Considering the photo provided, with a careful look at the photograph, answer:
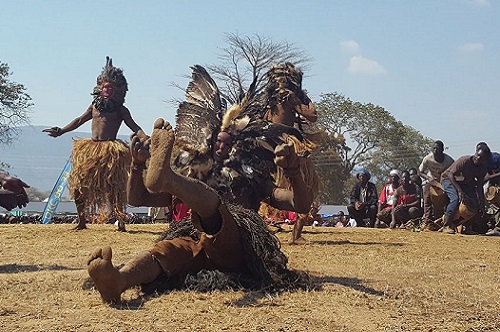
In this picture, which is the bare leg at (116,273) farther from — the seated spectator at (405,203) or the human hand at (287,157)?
the seated spectator at (405,203)

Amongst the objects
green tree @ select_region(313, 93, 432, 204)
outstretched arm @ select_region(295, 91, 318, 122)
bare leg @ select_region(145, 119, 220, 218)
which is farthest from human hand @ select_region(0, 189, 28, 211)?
green tree @ select_region(313, 93, 432, 204)

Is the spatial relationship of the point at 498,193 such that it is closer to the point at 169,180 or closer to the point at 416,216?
the point at 416,216

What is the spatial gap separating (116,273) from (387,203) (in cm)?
937

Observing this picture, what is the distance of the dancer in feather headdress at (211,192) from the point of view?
3.41 metres

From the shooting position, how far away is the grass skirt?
8430mm

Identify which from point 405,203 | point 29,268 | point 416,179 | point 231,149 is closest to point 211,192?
point 231,149

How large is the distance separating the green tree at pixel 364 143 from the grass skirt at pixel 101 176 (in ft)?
65.4

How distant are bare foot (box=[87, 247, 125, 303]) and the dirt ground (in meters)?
0.07

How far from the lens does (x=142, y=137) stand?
3965 millimetres

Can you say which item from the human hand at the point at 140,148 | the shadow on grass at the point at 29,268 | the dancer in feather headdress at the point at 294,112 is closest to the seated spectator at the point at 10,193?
the shadow on grass at the point at 29,268

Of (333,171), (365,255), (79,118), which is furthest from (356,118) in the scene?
(365,255)

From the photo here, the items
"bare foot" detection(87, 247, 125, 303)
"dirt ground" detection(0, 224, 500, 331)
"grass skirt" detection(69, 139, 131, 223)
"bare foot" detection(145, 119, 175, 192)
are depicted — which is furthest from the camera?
"grass skirt" detection(69, 139, 131, 223)

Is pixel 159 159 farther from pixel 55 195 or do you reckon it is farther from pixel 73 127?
pixel 55 195

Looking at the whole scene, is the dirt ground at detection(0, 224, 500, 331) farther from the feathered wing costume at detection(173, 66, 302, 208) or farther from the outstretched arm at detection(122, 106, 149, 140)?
the outstretched arm at detection(122, 106, 149, 140)
